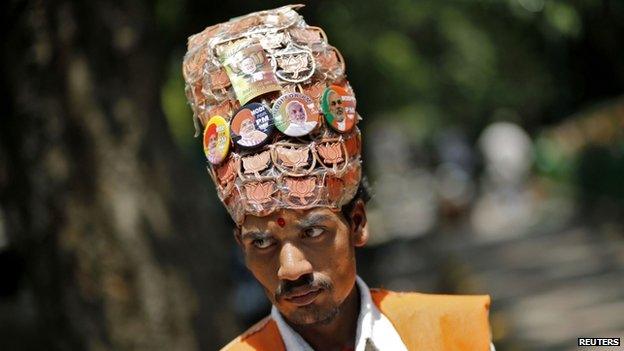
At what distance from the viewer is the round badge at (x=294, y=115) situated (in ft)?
9.53

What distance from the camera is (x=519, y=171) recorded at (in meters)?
21.3

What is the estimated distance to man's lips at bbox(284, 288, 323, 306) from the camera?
293 cm

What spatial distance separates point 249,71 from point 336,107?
24 cm

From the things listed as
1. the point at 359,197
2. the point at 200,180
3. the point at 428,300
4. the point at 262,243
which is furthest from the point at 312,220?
the point at 200,180

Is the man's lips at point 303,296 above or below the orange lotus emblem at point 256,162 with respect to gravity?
below

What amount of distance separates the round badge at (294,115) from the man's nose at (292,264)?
28 cm

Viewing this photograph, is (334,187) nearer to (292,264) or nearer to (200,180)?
(292,264)

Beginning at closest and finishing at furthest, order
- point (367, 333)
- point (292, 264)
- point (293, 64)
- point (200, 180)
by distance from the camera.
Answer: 1. point (292, 264)
2. point (293, 64)
3. point (367, 333)
4. point (200, 180)

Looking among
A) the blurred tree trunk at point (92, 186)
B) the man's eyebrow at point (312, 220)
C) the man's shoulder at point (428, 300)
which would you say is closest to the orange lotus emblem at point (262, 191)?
the man's eyebrow at point (312, 220)

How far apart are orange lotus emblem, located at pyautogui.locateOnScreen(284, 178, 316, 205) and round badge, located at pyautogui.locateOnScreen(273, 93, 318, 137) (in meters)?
0.11

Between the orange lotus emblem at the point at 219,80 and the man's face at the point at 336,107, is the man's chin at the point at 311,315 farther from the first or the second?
the orange lotus emblem at the point at 219,80

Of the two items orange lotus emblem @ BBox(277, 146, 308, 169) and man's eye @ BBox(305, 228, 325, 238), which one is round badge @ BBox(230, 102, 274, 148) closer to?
orange lotus emblem @ BBox(277, 146, 308, 169)

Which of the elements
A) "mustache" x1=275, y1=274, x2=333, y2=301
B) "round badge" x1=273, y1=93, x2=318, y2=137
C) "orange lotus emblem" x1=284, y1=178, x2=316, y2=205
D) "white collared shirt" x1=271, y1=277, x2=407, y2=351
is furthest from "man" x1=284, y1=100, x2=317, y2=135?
"white collared shirt" x1=271, y1=277, x2=407, y2=351

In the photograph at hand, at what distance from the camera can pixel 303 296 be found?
2.95m
